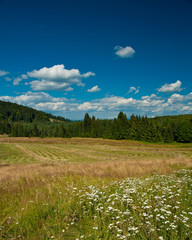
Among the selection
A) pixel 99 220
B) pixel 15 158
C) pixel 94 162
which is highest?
pixel 99 220

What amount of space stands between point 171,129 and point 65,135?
74954 millimetres

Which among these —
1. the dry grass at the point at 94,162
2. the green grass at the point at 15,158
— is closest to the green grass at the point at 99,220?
→ the dry grass at the point at 94,162

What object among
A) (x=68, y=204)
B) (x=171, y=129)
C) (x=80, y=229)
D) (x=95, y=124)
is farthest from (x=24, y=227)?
(x=95, y=124)

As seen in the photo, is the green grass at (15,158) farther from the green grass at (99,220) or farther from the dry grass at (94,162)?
the green grass at (99,220)

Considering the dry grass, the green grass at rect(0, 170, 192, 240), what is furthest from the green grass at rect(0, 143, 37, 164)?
the green grass at rect(0, 170, 192, 240)

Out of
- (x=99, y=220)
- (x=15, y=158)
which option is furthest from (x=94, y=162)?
(x=15, y=158)

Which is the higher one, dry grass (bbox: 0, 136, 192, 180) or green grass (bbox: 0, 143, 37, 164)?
dry grass (bbox: 0, 136, 192, 180)

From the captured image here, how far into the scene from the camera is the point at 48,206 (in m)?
4.29

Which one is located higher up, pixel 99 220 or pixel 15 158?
pixel 99 220

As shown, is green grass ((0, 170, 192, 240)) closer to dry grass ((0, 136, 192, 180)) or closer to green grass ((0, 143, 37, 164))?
dry grass ((0, 136, 192, 180))

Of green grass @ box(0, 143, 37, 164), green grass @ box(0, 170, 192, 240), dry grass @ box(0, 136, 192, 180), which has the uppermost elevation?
green grass @ box(0, 170, 192, 240)

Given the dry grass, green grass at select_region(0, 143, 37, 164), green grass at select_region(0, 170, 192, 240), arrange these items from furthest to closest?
green grass at select_region(0, 143, 37, 164)
the dry grass
green grass at select_region(0, 170, 192, 240)

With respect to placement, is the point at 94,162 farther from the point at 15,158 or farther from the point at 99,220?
the point at 15,158

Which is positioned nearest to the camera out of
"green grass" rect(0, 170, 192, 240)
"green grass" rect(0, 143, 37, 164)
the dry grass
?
"green grass" rect(0, 170, 192, 240)
